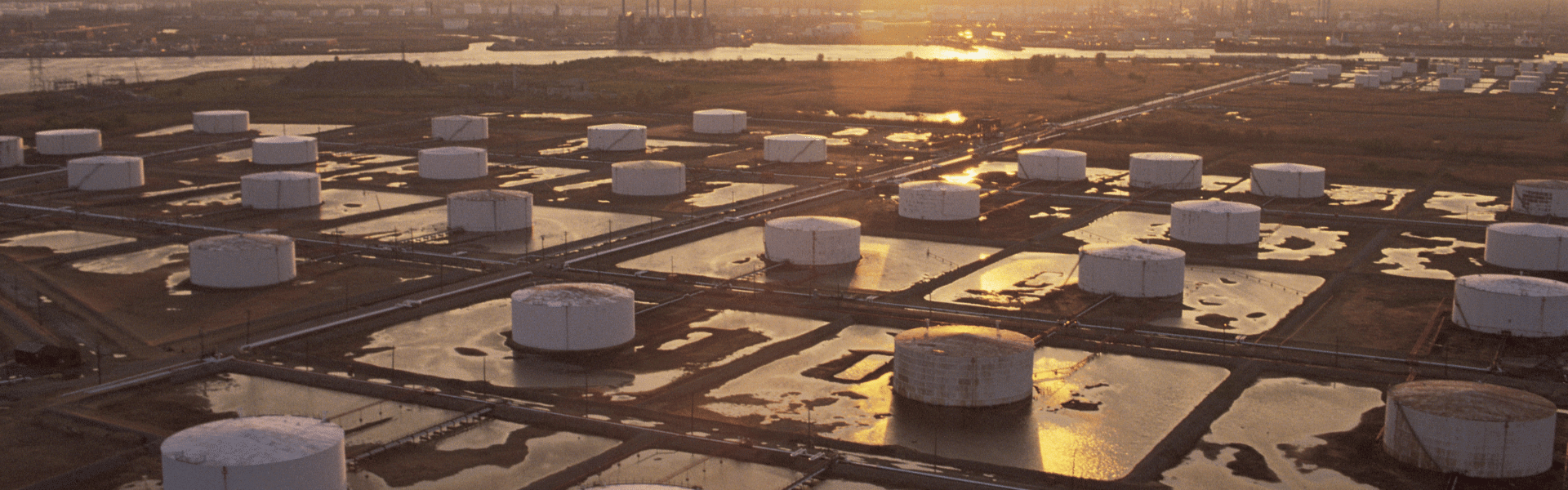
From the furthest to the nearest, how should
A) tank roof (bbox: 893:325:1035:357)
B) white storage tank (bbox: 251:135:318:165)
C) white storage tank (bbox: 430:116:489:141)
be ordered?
white storage tank (bbox: 430:116:489:141) → white storage tank (bbox: 251:135:318:165) → tank roof (bbox: 893:325:1035:357)

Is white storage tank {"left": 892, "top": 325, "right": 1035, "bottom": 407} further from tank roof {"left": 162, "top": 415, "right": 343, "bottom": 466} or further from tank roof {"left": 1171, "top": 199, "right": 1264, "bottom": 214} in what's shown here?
tank roof {"left": 1171, "top": 199, "right": 1264, "bottom": 214}

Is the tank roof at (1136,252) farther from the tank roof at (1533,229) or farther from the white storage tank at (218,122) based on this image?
the white storage tank at (218,122)

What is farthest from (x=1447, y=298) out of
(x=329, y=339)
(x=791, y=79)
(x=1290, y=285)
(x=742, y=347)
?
(x=791, y=79)

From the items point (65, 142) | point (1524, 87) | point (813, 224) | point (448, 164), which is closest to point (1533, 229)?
→ point (813, 224)

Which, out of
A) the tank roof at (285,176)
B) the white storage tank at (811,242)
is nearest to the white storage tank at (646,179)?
the tank roof at (285,176)

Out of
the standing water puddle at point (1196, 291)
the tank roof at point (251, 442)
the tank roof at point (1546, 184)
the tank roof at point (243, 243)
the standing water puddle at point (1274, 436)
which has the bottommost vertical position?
the standing water puddle at point (1274, 436)

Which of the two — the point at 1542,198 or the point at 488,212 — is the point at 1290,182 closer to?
the point at 1542,198

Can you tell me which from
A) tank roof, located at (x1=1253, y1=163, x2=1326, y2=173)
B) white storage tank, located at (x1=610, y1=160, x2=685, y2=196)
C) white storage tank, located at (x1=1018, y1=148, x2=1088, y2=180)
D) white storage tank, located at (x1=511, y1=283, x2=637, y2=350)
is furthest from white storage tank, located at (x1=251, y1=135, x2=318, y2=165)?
tank roof, located at (x1=1253, y1=163, x2=1326, y2=173)

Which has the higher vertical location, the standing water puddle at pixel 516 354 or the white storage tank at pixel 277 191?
the white storage tank at pixel 277 191
